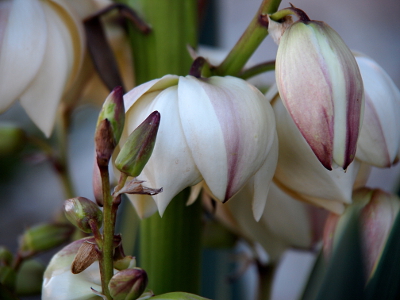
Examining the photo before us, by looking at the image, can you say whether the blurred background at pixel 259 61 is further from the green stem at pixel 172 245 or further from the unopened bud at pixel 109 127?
the unopened bud at pixel 109 127

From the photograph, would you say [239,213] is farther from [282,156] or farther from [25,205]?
[25,205]

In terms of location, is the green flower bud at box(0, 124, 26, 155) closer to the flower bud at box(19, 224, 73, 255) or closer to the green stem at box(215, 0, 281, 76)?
the flower bud at box(19, 224, 73, 255)

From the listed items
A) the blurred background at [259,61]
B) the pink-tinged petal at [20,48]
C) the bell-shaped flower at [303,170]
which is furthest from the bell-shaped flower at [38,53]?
the blurred background at [259,61]

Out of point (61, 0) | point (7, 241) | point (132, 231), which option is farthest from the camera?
point (7, 241)

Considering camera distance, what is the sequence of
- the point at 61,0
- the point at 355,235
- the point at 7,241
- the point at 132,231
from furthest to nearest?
the point at 7,241
the point at 132,231
the point at 61,0
the point at 355,235

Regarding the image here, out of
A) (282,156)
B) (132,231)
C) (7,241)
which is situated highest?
(282,156)

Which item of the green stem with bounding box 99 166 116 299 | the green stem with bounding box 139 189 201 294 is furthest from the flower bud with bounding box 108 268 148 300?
the green stem with bounding box 139 189 201 294

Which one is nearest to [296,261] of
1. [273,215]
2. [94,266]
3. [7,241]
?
[7,241]

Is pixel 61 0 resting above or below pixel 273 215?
above
